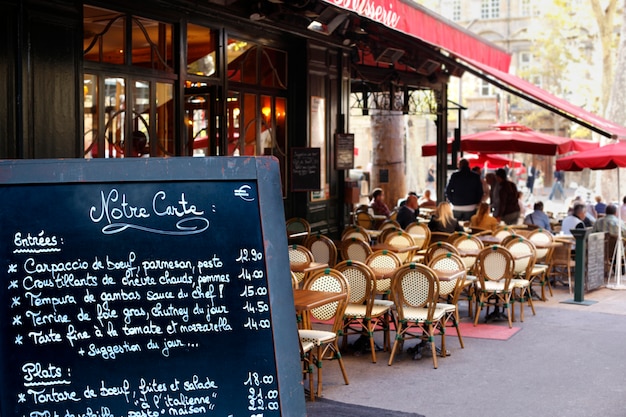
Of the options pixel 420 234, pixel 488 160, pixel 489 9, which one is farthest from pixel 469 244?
pixel 489 9

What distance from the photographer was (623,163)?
13078 mm

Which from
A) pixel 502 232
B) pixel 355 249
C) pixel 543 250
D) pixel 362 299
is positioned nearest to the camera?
pixel 362 299

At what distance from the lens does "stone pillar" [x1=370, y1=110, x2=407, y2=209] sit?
2264 cm

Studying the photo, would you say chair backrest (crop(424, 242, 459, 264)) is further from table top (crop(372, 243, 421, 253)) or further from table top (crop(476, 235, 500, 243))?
table top (crop(476, 235, 500, 243))

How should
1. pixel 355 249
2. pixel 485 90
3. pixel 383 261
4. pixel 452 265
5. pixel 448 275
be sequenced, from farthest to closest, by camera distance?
pixel 485 90 → pixel 355 249 → pixel 383 261 → pixel 452 265 → pixel 448 275

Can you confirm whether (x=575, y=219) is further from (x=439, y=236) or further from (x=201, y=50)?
(x=201, y=50)

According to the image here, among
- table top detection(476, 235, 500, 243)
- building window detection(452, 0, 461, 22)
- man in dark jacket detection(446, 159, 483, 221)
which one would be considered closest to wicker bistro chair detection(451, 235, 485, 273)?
table top detection(476, 235, 500, 243)

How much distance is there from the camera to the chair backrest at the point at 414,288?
8.21 meters

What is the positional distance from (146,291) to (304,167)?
8826 mm

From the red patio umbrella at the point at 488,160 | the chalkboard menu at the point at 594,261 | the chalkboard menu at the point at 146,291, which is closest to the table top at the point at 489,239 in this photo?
the chalkboard menu at the point at 594,261

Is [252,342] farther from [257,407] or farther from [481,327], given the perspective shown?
[481,327]

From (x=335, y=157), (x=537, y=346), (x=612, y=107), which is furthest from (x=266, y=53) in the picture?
(x=612, y=107)

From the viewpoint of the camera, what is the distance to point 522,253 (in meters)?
10.8

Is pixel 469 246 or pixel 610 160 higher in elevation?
pixel 610 160
